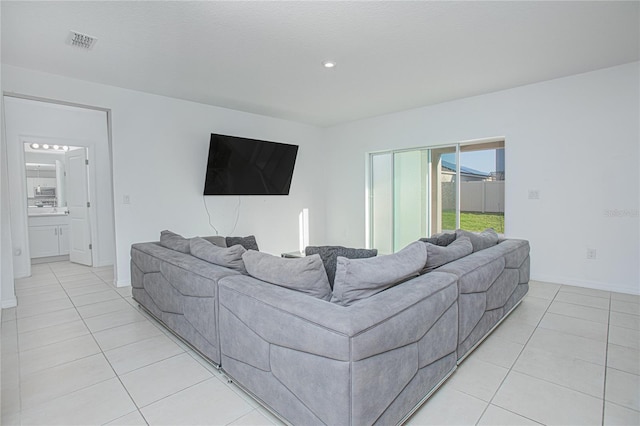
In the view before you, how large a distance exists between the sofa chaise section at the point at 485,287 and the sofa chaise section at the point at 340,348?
17 cm

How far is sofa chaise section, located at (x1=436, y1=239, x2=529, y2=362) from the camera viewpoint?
217cm

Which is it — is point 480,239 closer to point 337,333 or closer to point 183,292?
point 337,333

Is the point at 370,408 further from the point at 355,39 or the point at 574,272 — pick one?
the point at 574,272

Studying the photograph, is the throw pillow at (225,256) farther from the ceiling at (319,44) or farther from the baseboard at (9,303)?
the baseboard at (9,303)

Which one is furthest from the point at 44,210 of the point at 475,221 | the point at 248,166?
the point at 475,221

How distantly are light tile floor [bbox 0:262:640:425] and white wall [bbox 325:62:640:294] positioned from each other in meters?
0.76

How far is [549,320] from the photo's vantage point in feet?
9.84

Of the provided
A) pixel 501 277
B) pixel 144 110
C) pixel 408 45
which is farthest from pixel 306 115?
pixel 501 277

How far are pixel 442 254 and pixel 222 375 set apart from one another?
68.6 inches

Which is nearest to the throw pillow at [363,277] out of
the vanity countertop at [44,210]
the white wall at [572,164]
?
the white wall at [572,164]

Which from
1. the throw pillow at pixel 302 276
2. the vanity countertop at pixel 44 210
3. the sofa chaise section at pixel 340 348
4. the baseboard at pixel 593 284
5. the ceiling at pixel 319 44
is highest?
the ceiling at pixel 319 44

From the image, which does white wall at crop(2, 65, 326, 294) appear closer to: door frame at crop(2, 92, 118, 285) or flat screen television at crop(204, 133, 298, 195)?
door frame at crop(2, 92, 118, 285)

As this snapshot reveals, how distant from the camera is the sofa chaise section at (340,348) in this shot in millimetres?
1364

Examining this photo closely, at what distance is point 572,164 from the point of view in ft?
13.2
